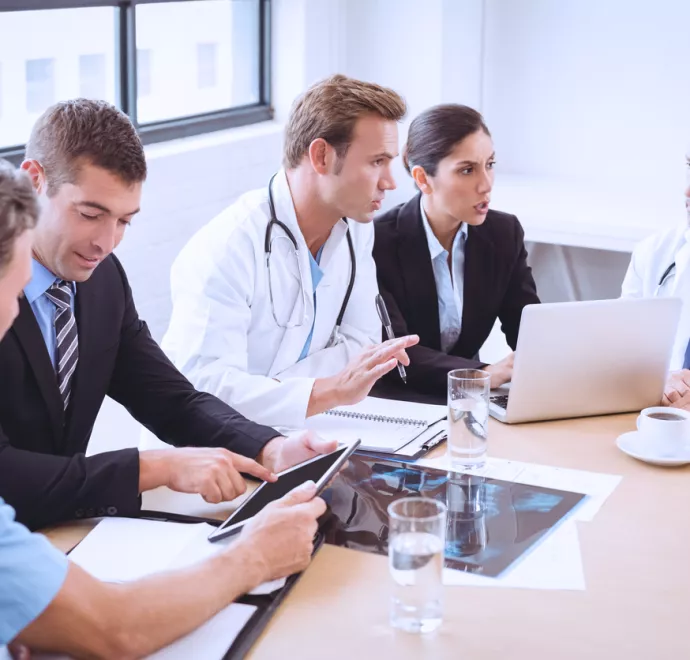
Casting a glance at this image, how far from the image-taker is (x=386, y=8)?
4.05 m

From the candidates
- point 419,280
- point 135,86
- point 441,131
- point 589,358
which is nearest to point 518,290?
point 419,280

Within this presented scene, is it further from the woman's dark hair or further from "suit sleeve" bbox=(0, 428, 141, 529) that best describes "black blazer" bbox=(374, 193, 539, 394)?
"suit sleeve" bbox=(0, 428, 141, 529)

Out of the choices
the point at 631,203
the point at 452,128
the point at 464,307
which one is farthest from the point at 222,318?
the point at 631,203

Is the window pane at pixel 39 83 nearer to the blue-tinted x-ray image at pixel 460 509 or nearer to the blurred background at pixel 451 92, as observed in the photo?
the blurred background at pixel 451 92

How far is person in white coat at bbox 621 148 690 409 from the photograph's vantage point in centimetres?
248

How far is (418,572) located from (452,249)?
157 cm

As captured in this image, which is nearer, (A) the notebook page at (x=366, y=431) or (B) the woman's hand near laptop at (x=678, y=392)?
(A) the notebook page at (x=366, y=431)

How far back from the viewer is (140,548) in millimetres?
1378

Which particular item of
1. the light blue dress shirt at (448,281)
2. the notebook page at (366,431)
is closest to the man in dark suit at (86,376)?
the notebook page at (366,431)

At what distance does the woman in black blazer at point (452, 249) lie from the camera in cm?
260

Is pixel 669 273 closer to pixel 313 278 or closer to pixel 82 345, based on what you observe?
pixel 313 278

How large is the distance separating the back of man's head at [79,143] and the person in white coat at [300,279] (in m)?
0.50

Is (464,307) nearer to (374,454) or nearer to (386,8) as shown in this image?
(374,454)

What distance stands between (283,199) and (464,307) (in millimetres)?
617
